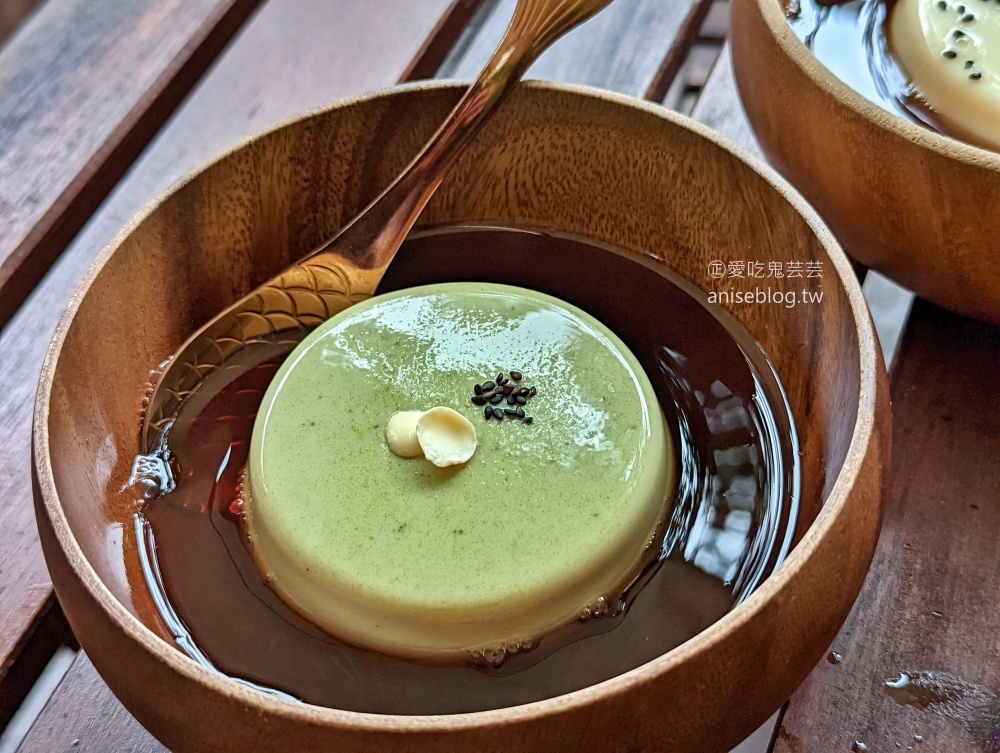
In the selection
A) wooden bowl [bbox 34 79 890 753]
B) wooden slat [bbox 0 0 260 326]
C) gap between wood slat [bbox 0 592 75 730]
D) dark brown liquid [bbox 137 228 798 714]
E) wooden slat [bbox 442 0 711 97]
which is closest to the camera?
wooden bowl [bbox 34 79 890 753]

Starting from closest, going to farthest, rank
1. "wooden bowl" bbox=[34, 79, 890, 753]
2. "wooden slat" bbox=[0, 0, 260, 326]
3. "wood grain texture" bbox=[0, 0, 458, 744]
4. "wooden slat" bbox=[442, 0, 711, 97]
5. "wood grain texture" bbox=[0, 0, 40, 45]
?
"wooden bowl" bbox=[34, 79, 890, 753] < "wood grain texture" bbox=[0, 0, 458, 744] < "wooden slat" bbox=[0, 0, 260, 326] < "wooden slat" bbox=[442, 0, 711, 97] < "wood grain texture" bbox=[0, 0, 40, 45]

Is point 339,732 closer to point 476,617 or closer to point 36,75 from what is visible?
point 476,617

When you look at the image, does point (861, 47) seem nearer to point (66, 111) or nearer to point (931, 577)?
point (931, 577)

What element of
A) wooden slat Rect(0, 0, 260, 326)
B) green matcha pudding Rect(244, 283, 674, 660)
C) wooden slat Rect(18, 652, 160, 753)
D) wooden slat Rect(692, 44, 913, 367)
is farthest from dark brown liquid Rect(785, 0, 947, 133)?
wooden slat Rect(18, 652, 160, 753)

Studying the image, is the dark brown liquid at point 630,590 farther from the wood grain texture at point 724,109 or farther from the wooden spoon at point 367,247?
the wood grain texture at point 724,109

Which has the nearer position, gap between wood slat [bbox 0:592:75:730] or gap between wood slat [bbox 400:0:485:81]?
gap between wood slat [bbox 0:592:75:730]

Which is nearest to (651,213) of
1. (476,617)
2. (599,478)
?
(599,478)

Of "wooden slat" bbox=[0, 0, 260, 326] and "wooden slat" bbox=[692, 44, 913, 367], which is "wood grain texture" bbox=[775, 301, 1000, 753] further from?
"wooden slat" bbox=[0, 0, 260, 326]

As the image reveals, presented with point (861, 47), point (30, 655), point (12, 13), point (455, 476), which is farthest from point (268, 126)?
point (12, 13)
